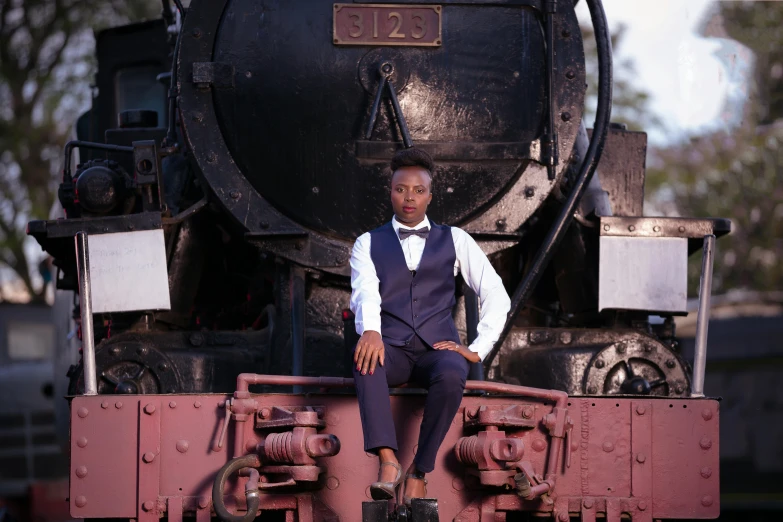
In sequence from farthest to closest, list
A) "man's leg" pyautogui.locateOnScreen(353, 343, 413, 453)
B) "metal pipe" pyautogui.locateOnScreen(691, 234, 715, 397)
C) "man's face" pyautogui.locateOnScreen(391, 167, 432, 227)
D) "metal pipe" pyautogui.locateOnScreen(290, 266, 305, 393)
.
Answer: "metal pipe" pyautogui.locateOnScreen(290, 266, 305, 393)
"metal pipe" pyautogui.locateOnScreen(691, 234, 715, 397)
"man's face" pyautogui.locateOnScreen(391, 167, 432, 227)
"man's leg" pyautogui.locateOnScreen(353, 343, 413, 453)

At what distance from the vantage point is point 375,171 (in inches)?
176

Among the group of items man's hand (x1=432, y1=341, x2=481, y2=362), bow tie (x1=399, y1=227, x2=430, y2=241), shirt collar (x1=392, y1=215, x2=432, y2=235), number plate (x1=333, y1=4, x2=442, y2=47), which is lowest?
man's hand (x1=432, y1=341, x2=481, y2=362)

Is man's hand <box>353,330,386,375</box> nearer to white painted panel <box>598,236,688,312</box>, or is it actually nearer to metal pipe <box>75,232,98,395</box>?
metal pipe <box>75,232,98,395</box>

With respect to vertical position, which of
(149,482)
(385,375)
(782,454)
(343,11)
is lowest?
(782,454)

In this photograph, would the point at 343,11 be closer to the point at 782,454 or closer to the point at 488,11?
the point at 488,11

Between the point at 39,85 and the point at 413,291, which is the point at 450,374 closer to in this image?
the point at 413,291

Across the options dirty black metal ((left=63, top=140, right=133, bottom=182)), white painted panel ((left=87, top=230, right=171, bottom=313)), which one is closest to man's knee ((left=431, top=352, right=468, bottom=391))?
white painted panel ((left=87, top=230, right=171, bottom=313))

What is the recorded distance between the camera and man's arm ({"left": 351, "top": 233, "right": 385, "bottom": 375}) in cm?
350

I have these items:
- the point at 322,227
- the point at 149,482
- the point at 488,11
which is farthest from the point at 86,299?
the point at 488,11

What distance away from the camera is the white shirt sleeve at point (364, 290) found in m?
3.58

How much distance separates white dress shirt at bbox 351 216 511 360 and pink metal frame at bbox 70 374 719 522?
0.17 m

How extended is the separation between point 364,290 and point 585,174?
117 centimetres

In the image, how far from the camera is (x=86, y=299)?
3.87m

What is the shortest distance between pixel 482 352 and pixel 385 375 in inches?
11.6
